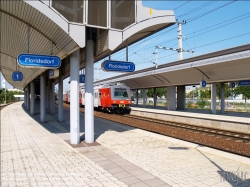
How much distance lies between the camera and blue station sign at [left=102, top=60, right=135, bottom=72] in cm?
794

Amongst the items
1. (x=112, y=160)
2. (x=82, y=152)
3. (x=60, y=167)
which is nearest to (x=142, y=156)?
(x=112, y=160)

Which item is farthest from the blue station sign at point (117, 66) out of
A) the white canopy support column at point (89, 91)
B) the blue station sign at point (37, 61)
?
the blue station sign at point (37, 61)

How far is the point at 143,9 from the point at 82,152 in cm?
474

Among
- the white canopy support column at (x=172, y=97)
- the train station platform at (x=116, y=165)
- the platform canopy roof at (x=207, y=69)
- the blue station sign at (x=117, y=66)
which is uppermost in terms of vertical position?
the platform canopy roof at (x=207, y=69)

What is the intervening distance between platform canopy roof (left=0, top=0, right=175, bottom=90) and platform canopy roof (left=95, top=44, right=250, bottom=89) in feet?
26.3

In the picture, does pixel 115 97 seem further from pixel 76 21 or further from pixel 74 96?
pixel 76 21

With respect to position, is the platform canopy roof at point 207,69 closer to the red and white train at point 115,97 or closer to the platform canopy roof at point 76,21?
the red and white train at point 115,97

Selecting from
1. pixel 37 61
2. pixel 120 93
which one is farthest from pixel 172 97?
pixel 37 61

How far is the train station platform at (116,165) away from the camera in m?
4.77

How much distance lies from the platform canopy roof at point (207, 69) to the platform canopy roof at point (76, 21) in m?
8.01

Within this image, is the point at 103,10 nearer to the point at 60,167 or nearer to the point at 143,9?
the point at 143,9

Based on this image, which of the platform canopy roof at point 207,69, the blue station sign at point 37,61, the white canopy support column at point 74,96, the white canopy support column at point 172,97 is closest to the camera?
the blue station sign at point 37,61

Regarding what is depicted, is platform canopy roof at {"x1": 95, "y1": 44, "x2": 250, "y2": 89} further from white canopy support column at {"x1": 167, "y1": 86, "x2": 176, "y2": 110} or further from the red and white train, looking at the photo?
the red and white train

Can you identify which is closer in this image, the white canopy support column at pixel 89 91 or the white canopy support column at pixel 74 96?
the white canopy support column at pixel 74 96
